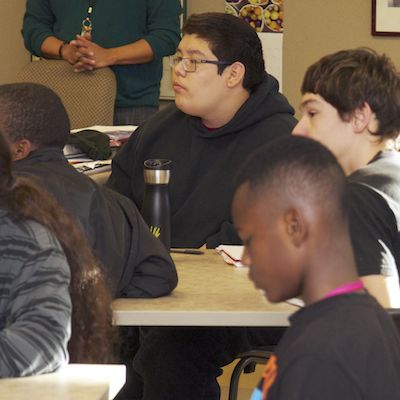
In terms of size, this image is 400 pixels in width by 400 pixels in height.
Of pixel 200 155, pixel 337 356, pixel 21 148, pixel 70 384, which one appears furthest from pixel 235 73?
pixel 337 356

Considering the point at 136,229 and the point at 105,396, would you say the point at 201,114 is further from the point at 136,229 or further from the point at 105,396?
the point at 105,396

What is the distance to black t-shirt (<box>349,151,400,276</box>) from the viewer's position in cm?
201

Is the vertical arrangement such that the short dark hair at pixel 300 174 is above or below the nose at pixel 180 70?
above

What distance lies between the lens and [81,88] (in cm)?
458

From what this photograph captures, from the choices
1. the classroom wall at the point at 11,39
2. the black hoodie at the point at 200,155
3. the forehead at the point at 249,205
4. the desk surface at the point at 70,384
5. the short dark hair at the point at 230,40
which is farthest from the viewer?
the classroom wall at the point at 11,39

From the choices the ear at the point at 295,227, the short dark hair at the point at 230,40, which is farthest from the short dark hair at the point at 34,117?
the ear at the point at 295,227

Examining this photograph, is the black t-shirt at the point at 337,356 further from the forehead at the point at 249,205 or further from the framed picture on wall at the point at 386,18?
the framed picture on wall at the point at 386,18

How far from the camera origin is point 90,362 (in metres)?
1.90

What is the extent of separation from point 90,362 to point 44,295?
0.28 metres

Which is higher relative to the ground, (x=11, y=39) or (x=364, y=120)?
(x=364, y=120)

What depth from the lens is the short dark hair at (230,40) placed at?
10.8 ft

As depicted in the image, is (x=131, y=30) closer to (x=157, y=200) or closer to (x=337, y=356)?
(x=157, y=200)

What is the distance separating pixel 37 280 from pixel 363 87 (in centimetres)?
99

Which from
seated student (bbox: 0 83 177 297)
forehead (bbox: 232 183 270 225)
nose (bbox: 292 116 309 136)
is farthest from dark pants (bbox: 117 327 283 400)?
forehead (bbox: 232 183 270 225)
